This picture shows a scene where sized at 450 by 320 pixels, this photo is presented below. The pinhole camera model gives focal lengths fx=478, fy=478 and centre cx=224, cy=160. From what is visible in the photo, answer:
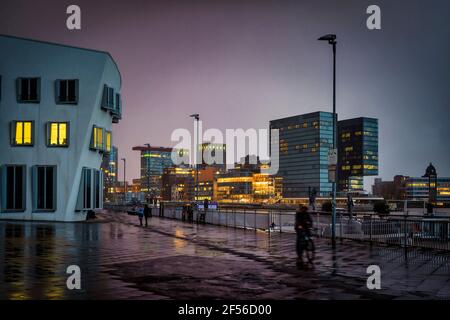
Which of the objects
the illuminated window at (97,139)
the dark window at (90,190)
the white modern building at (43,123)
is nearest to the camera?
the white modern building at (43,123)

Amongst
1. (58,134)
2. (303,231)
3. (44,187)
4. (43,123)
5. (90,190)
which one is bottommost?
(303,231)

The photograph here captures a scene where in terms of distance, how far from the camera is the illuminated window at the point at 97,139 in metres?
38.3

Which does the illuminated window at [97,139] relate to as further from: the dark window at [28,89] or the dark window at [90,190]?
the dark window at [28,89]

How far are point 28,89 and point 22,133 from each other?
11.2 ft

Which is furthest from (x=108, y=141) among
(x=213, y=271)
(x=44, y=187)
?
(x=213, y=271)

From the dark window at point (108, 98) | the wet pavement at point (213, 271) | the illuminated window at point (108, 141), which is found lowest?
the wet pavement at point (213, 271)

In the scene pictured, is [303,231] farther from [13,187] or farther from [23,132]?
[23,132]

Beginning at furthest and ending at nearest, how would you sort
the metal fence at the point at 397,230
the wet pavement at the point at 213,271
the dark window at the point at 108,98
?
the dark window at the point at 108,98
the metal fence at the point at 397,230
the wet pavement at the point at 213,271

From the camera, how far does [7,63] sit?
120 feet

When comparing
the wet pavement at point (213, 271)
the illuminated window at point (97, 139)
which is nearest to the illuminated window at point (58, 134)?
the illuminated window at point (97, 139)

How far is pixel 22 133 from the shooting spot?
36719 millimetres

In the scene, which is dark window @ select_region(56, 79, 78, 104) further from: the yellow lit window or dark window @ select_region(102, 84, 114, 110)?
the yellow lit window

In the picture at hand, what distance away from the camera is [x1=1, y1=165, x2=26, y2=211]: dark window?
1430 inches
